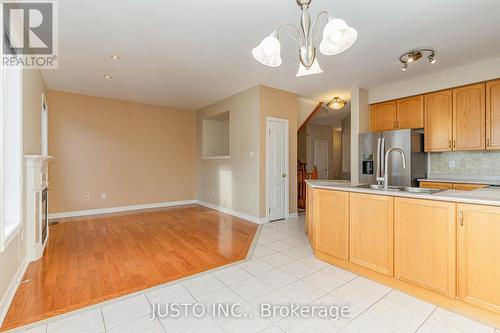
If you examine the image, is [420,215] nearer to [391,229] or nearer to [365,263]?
[391,229]

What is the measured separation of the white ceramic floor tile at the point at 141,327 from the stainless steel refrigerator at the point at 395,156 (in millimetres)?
Answer: 3991

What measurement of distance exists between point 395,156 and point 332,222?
2241 mm

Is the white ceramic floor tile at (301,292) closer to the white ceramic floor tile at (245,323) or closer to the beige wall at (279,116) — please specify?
the white ceramic floor tile at (245,323)

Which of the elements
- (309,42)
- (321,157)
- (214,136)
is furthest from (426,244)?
(321,157)

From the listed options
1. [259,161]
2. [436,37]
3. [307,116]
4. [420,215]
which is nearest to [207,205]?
[259,161]

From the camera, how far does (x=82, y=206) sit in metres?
5.19

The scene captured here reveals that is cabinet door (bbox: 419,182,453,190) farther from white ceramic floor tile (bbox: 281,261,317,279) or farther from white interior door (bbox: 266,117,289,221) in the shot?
white ceramic floor tile (bbox: 281,261,317,279)

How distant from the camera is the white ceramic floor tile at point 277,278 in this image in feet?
7.50

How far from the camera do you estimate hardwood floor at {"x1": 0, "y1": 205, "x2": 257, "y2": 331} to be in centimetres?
204

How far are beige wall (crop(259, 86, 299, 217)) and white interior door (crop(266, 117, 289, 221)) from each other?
10 centimetres

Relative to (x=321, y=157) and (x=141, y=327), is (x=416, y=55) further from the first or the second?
(x=321, y=157)

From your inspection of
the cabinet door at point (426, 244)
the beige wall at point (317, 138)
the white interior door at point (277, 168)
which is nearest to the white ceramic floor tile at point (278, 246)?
the white interior door at point (277, 168)

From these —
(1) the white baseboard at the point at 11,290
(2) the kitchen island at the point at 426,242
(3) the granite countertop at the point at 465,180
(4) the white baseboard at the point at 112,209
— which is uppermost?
(3) the granite countertop at the point at 465,180

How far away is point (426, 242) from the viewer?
6.49 ft
